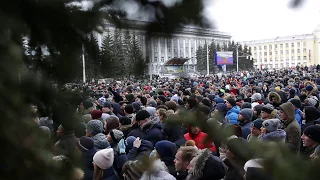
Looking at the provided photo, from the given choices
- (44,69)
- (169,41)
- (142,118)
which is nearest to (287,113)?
(142,118)

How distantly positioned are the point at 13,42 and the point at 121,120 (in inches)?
206

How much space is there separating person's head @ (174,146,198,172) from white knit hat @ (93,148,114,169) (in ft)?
2.36

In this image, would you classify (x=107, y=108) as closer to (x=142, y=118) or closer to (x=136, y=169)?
(x=142, y=118)

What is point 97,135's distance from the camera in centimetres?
→ 482

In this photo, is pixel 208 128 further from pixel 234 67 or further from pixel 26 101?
pixel 234 67

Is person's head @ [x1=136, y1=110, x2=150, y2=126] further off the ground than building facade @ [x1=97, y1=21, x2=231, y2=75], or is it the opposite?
building facade @ [x1=97, y1=21, x2=231, y2=75]

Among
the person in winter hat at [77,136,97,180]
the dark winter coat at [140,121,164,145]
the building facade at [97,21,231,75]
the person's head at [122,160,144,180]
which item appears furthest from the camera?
the dark winter coat at [140,121,164,145]

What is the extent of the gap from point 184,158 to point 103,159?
0.88 meters

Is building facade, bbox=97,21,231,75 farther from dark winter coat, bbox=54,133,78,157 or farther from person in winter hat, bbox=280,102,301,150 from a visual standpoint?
person in winter hat, bbox=280,102,301,150

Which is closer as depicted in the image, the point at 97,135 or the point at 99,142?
the point at 99,142

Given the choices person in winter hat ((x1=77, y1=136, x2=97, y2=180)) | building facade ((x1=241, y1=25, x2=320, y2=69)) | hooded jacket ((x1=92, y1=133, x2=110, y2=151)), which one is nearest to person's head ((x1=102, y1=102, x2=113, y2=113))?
building facade ((x1=241, y1=25, x2=320, y2=69))

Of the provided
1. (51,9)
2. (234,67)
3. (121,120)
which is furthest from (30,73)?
Answer: (234,67)

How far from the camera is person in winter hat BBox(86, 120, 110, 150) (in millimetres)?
4621

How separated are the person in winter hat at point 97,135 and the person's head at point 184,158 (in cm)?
124
